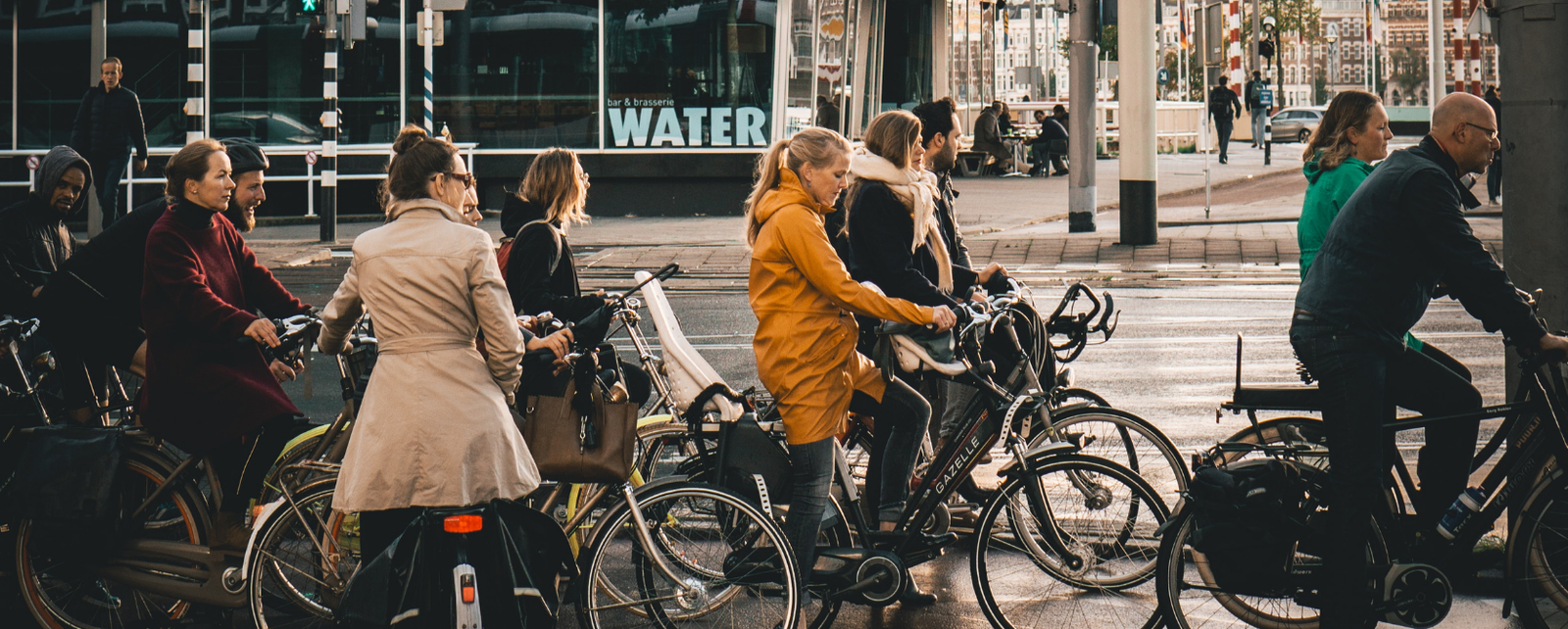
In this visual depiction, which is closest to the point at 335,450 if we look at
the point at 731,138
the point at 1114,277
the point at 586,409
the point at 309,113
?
the point at 586,409

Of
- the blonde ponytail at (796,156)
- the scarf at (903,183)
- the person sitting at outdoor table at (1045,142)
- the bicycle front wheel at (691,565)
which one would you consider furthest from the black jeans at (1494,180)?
the bicycle front wheel at (691,565)

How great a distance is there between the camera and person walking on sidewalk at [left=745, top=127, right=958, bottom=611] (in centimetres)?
432

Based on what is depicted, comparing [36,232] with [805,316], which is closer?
[805,316]

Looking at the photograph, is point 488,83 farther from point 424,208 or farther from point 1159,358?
point 424,208

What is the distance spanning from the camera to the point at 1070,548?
467 cm

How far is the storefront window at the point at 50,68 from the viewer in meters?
21.7

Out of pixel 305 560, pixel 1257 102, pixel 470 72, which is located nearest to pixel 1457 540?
pixel 305 560

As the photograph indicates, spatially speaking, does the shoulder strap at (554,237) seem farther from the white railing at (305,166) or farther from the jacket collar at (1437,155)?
the white railing at (305,166)

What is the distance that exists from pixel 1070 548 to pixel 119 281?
10.8 ft

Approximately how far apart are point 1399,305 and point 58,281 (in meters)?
4.29

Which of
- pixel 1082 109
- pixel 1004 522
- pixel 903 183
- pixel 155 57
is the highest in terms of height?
pixel 155 57

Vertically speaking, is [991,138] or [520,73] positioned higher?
[520,73]

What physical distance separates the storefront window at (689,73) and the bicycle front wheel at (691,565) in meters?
17.2

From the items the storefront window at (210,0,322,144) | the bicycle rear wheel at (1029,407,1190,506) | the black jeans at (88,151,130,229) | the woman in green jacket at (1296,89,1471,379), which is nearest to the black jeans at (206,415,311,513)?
the bicycle rear wheel at (1029,407,1190,506)
